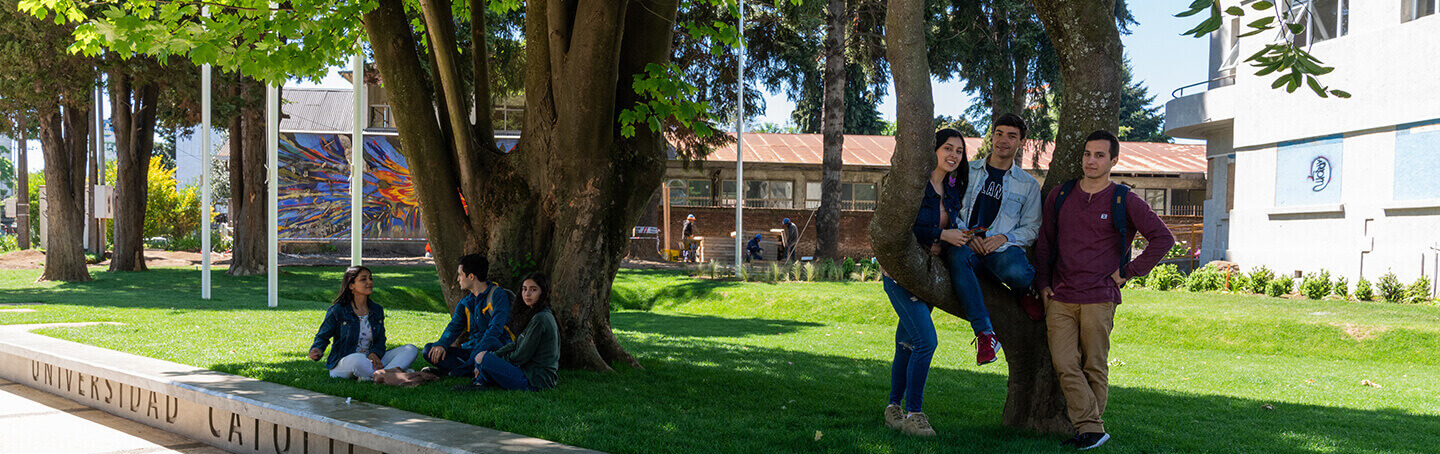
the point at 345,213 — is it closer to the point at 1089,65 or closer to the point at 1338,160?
the point at 1338,160

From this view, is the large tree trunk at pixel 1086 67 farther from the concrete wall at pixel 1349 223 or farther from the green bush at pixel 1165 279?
the green bush at pixel 1165 279

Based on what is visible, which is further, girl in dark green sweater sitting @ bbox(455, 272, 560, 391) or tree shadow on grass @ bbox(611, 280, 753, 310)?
tree shadow on grass @ bbox(611, 280, 753, 310)

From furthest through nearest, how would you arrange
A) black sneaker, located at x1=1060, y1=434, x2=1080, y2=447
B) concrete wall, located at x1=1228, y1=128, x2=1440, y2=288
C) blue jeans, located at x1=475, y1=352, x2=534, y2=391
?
Answer: concrete wall, located at x1=1228, y1=128, x2=1440, y2=288, blue jeans, located at x1=475, y1=352, x2=534, y2=391, black sneaker, located at x1=1060, y1=434, x2=1080, y2=447

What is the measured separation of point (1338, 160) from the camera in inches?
709

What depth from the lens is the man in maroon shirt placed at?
4871 millimetres

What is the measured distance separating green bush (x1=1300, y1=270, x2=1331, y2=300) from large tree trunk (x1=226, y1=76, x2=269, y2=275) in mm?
20937

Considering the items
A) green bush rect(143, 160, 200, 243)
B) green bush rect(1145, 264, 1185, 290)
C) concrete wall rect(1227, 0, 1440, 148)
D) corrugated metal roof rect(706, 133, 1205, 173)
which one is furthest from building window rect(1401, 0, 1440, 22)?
green bush rect(143, 160, 200, 243)

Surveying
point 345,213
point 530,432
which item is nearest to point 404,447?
point 530,432

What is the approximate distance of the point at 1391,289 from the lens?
1580 centimetres

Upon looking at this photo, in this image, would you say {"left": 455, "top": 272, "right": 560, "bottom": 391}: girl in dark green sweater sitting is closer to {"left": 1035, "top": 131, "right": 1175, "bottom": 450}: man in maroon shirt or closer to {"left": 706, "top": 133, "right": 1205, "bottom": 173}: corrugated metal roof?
{"left": 1035, "top": 131, "right": 1175, "bottom": 450}: man in maroon shirt

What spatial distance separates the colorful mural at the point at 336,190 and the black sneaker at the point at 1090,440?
30.7 meters

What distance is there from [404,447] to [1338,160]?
18502 millimetres

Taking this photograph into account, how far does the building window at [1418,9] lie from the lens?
16453mm

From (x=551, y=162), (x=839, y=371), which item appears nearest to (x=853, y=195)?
(x=839, y=371)
